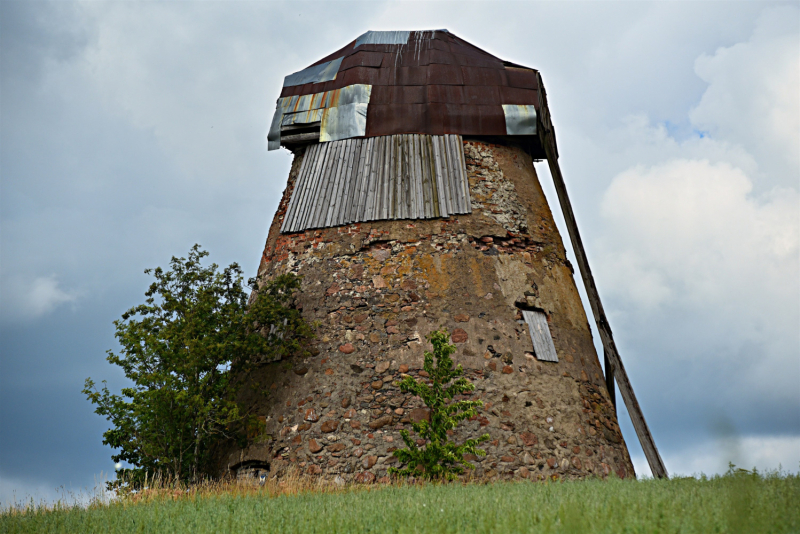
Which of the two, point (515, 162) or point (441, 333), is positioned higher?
point (515, 162)

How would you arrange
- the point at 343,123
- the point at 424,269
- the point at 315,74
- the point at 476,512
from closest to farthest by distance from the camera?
the point at 476,512, the point at 424,269, the point at 343,123, the point at 315,74

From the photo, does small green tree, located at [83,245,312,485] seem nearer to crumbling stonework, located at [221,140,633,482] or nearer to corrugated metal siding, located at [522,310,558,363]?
crumbling stonework, located at [221,140,633,482]

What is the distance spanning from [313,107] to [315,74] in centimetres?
145

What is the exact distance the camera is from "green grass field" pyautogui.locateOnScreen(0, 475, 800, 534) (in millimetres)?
4922

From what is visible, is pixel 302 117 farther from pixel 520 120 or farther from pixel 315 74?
pixel 520 120

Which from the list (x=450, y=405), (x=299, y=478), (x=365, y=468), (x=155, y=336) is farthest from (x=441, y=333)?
(x=155, y=336)

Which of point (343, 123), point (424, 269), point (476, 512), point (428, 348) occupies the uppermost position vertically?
point (343, 123)

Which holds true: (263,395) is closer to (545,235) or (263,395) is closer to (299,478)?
(299,478)

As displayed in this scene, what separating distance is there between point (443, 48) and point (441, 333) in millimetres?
8937

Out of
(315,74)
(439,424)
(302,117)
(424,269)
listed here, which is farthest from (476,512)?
(315,74)

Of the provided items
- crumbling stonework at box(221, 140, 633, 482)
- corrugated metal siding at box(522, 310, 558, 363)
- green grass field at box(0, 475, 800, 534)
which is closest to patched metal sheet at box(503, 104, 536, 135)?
crumbling stonework at box(221, 140, 633, 482)

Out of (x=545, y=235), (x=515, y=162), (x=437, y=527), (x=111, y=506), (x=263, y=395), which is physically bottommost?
(x=437, y=527)

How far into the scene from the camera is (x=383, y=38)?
56.3ft

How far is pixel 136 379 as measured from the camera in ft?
38.8
